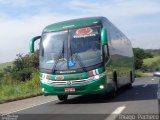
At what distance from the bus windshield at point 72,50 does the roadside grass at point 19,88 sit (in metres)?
6.24

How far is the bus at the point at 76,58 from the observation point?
1559 cm

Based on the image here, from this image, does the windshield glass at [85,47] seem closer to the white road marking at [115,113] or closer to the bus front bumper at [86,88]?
the bus front bumper at [86,88]

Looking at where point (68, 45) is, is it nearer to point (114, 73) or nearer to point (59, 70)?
point (59, 70)

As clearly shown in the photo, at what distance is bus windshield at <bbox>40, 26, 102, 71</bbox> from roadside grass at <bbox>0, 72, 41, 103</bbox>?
6.24m

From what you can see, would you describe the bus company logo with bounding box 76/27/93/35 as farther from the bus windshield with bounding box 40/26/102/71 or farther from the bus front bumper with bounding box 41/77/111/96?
the bus front bumper with bounding box 41/77/111/96

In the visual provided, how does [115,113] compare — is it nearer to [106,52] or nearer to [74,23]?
[106,52]

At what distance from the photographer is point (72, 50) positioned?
15.9m

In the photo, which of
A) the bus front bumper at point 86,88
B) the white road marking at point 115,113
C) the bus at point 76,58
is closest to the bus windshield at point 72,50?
the bus at point 76,58

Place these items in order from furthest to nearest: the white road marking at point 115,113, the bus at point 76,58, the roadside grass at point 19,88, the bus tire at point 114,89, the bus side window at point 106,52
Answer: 1. the roadside grass at point 19,88
2. the bus tire at point 114,89
3. the bus side window at point 106,52
4. the bus at point 76,58
5. the white road marking at point 115,113

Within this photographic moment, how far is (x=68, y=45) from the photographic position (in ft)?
52.6

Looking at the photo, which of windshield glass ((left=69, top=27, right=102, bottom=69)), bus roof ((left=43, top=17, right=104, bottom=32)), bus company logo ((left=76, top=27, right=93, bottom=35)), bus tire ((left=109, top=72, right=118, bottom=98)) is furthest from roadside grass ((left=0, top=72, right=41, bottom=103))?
bus company logo ((left=76, top=27, right=93, bottom=35))

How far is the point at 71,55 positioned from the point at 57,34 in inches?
46.6

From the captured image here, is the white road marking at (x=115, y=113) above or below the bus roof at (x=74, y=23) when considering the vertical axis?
below

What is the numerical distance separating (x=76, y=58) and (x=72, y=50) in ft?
1.28
